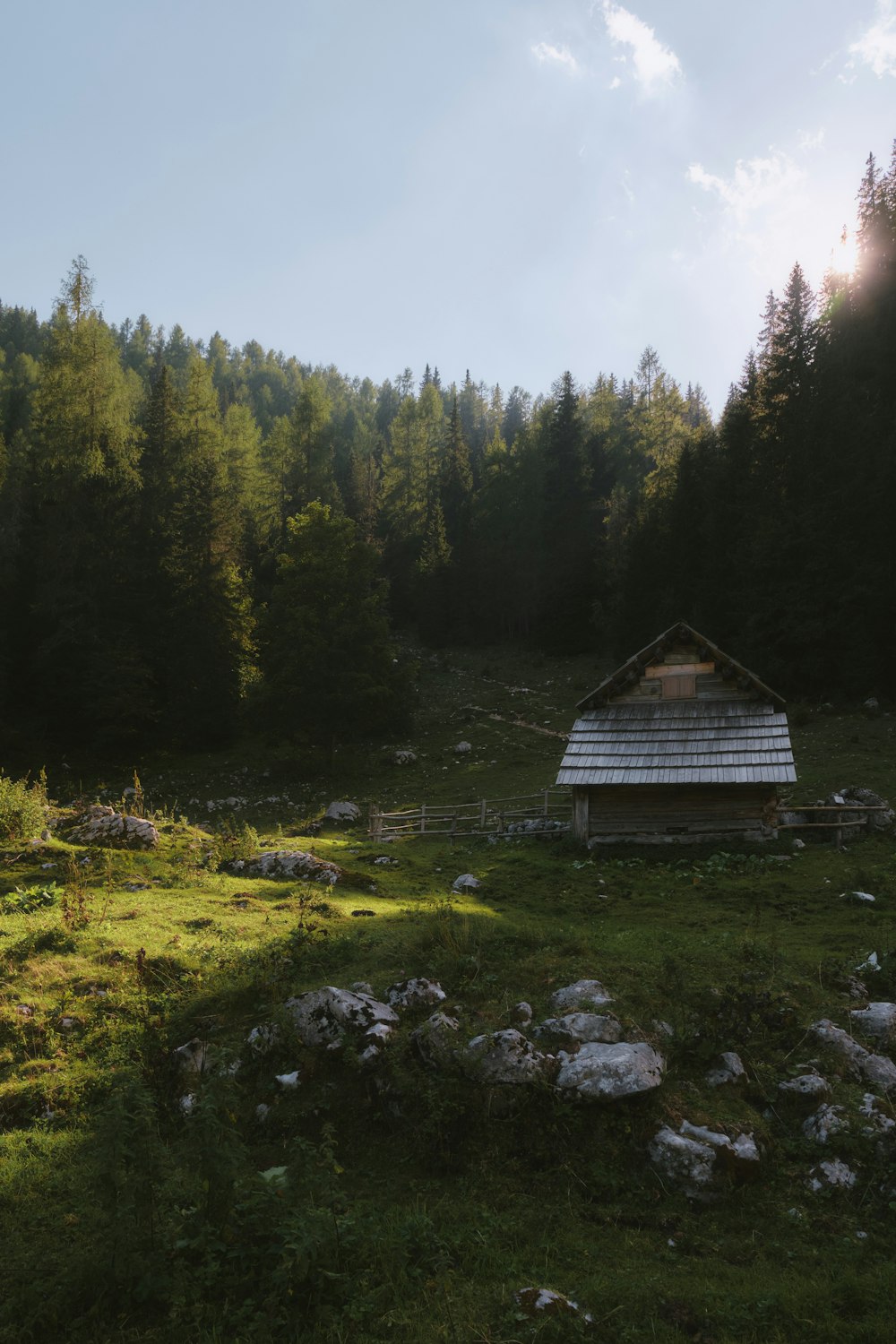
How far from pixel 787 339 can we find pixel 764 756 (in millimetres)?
34093

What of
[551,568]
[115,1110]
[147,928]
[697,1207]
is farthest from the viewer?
[551,568]

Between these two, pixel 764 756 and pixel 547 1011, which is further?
pixel 764 756

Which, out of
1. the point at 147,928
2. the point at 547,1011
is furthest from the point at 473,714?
the point at 547,1011

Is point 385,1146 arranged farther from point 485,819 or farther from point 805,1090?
point 485,819

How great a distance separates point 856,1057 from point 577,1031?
293 centimetres

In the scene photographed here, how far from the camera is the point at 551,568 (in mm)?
63750

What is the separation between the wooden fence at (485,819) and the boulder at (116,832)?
8650 millimetres

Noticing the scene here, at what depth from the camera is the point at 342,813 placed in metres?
27.5

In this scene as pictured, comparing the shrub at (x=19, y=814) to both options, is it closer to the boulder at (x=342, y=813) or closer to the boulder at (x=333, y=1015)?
the boulder at (x=333, y=1015)

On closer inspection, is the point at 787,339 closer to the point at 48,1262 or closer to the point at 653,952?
the point at 653,952

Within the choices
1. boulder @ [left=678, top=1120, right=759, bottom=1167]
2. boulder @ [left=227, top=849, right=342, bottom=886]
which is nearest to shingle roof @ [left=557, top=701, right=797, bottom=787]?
boulder @ [left=227, top=849, right=342, bottom=886]

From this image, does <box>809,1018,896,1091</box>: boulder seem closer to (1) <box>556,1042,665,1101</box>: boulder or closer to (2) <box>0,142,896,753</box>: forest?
(1) <box>556,1042,665,1101</box>: boulder

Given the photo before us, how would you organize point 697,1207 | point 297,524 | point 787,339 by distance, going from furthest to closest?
point 787,339 → point 297,524 → point 697,1207

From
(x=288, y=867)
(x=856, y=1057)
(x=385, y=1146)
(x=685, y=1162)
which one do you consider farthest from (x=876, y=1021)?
(x=288, y=867)
